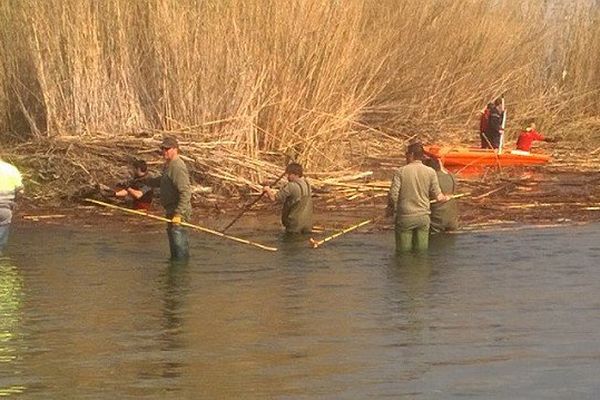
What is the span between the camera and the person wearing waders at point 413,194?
16031 mm

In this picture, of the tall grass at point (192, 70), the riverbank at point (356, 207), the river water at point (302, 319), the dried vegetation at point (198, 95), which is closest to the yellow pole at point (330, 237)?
the river water at point (302, 319)

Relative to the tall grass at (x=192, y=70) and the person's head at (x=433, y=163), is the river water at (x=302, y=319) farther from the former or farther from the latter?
the tall grass at (x=192, y=70)

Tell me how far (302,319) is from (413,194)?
150 inches

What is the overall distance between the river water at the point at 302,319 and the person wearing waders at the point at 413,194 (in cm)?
37

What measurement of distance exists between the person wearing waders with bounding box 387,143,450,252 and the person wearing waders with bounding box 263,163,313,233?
2081mm

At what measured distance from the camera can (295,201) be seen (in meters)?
18.4

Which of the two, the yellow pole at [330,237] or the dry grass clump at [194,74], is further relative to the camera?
the dry grass clump at [194,74]

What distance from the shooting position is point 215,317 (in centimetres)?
1277

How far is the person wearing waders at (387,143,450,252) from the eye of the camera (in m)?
16.0

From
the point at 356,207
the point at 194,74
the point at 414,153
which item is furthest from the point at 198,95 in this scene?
the point at 414,153

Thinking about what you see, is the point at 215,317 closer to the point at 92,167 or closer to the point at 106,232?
the point at 106,232

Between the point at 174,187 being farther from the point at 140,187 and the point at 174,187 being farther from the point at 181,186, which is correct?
the point at 140,187

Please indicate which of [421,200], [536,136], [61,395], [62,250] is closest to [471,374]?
[61,395]

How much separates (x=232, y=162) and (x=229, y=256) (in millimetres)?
5085
